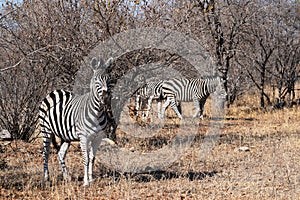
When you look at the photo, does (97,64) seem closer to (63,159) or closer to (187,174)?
(63,159)

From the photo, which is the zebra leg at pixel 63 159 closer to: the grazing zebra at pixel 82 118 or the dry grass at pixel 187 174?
the grazing zebra at pixel 82 118

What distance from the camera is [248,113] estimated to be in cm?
1559

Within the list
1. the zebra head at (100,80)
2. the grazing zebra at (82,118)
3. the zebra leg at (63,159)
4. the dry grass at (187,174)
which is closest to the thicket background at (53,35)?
the dry grass at (187,174)

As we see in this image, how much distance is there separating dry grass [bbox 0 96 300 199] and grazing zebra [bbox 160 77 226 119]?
350cm

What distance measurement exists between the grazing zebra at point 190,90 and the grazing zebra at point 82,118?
23.8 feet

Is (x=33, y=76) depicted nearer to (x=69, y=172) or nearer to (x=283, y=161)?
(x=69, y=172)

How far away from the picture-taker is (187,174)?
22.8 ft

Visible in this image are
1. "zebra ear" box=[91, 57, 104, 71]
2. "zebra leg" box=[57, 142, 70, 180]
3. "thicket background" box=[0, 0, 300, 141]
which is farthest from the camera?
"thicket background" box=[0, 0, 300, 141]

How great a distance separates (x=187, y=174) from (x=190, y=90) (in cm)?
797

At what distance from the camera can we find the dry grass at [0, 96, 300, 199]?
5.78 metres

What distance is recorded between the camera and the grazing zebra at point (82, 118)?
19.7 feet

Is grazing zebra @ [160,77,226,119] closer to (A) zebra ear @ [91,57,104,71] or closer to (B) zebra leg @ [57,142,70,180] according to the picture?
(B) zebra leg @ [57,142,70,180]

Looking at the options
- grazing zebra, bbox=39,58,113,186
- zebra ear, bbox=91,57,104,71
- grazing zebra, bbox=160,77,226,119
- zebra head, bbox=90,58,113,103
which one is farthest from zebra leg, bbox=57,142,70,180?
grazing zebra, bbox=160,77,226,119

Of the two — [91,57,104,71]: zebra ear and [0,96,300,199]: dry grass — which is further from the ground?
[91,57,104,71]: zebra ear
